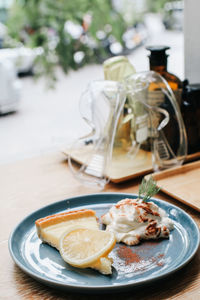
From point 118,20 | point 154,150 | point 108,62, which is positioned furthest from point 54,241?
point 118,20

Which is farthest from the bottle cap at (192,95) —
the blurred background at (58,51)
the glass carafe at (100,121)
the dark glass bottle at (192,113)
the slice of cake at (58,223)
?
the slice of cake at (58,223)

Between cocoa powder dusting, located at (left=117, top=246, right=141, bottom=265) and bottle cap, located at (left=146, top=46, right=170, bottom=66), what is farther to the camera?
bottle cap, located at (left=146, top=46, right=170, bottom=66)

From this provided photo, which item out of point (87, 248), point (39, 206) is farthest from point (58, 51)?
point (87, 248)

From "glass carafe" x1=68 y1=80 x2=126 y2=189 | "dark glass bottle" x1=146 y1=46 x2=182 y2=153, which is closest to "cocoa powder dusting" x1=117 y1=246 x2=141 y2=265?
"glass carafe" x1=68 y1=80 x2=126 y2=189

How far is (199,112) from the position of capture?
1253 mm

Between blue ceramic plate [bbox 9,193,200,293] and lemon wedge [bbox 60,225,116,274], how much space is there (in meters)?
0.02

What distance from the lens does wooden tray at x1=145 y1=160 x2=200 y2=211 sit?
0.94 meters

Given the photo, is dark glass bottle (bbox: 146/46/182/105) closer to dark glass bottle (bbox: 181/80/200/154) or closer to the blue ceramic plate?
dark glass bottle (bbox: 181/80/200/154)

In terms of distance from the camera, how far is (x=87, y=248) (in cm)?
69

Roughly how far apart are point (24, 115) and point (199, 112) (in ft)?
14.3

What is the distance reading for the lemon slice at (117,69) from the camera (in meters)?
1.26

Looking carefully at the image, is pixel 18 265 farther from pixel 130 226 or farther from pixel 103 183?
pixel 103 183

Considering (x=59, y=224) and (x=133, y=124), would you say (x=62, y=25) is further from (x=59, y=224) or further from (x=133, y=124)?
(x=59, y=224)

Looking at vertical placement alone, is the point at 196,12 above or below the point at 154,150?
above
